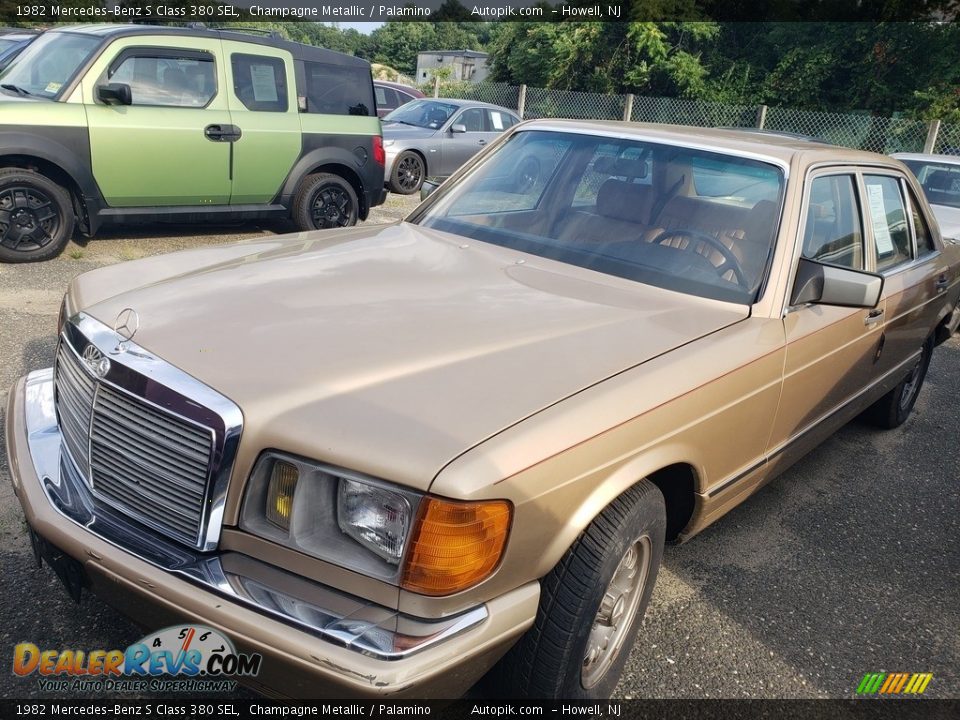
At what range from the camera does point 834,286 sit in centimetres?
287

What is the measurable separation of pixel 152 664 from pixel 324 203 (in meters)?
6.81

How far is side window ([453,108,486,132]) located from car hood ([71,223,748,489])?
34.3 ft

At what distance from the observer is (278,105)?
7.82 meters

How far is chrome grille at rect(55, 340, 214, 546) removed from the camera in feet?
6.29

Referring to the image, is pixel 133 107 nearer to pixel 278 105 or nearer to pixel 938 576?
pixel 278 105

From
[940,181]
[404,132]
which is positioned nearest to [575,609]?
[940,181]

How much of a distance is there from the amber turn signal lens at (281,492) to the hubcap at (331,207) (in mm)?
6678

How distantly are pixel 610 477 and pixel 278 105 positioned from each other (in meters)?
6.78

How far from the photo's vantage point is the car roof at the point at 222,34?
6.93 m

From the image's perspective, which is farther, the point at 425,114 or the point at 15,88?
the point at 425,114

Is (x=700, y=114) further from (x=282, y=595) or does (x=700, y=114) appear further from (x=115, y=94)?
(x=282, y=595)

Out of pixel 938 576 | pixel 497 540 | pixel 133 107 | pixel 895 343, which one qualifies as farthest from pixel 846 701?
pixel 133 107

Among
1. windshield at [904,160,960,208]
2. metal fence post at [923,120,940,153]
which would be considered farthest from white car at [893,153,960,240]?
metal fence post at [923,120,940,153]

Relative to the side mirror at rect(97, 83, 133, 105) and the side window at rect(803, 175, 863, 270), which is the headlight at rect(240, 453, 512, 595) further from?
the side mirror at rect(97, 83, 133, 105)
